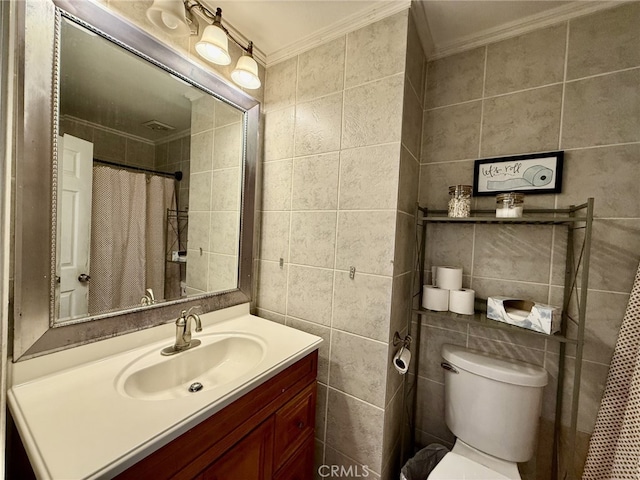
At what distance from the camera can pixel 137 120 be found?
3.19ft

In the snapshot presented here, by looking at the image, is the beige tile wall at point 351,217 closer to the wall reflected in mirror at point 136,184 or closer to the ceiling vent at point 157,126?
the wall reflected in mirror at point 136,184

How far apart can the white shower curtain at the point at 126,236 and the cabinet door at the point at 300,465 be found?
814mm

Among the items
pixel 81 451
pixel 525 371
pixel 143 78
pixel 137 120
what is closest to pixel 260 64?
pixel 143 78

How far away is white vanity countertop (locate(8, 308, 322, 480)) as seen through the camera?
0.50 m

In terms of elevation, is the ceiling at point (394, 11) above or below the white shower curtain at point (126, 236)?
above

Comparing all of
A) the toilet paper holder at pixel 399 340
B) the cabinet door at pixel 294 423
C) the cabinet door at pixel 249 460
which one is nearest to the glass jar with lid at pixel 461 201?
the toilet paper holder at pixel 399 340

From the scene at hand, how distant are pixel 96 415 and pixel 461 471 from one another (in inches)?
48.7

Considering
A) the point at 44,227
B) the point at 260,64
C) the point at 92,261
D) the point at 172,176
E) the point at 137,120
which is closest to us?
the point at 44,227

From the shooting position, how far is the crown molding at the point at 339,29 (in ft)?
3.44

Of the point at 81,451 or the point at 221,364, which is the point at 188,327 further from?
the point at 81,451

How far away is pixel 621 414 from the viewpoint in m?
0.96

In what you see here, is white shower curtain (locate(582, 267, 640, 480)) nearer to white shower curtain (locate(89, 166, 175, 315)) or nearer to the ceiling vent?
white shower curtain (locate(89, 166, 175, 315))

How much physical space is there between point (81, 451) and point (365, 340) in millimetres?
902

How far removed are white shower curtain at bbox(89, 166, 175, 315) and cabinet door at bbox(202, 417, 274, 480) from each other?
24.3 inches
